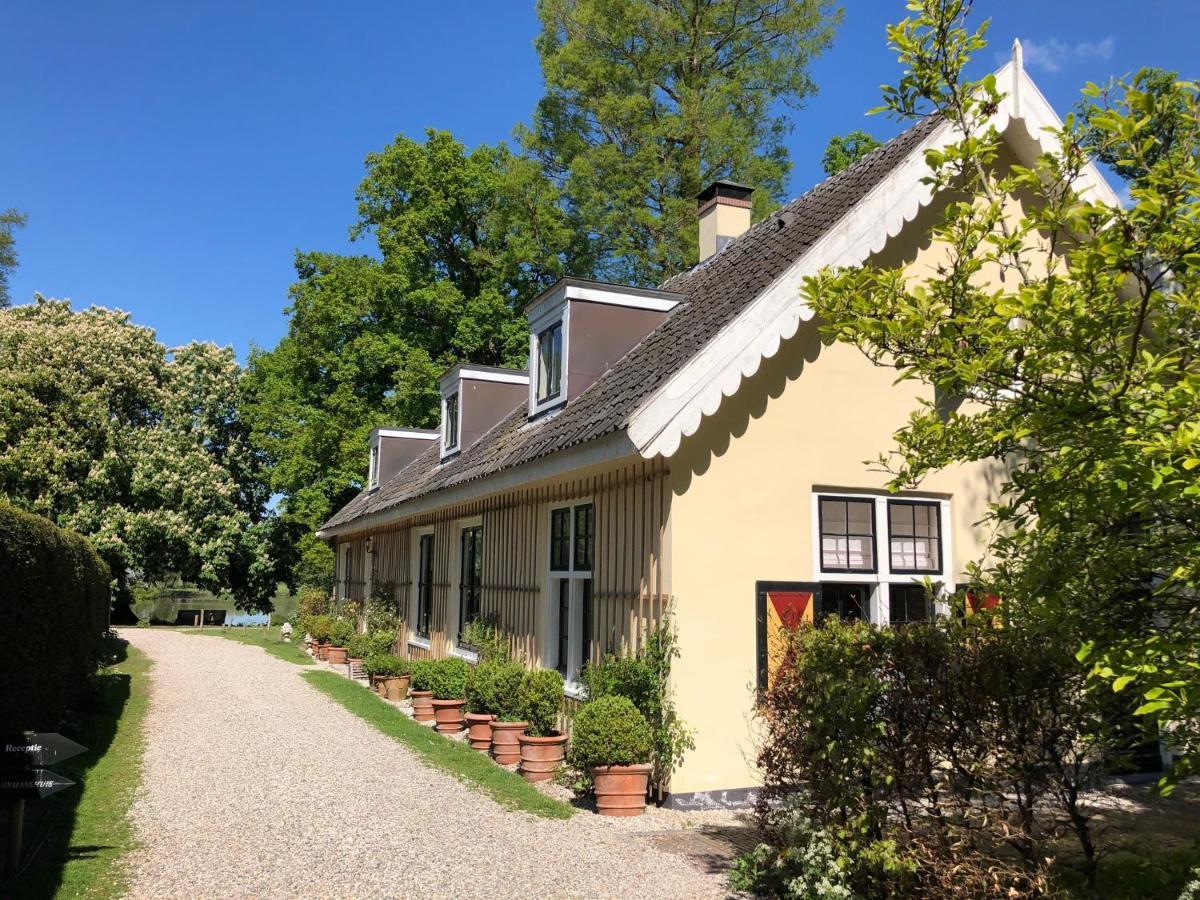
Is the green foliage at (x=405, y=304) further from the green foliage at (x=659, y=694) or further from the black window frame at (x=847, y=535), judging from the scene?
the green foliage at (x=659, y=694)

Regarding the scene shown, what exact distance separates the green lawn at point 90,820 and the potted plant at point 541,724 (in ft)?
12.1

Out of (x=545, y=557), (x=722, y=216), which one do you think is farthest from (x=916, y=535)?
(x=722, y=216)

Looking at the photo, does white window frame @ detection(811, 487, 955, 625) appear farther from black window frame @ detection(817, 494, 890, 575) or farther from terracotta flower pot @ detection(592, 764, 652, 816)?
terracotta flower pot @ detection(592, 764, 652, 816)

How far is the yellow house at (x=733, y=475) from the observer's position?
809 centimetres

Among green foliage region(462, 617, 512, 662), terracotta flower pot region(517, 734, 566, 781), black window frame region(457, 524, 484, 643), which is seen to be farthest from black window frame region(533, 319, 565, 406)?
terracotta flower pot region(517, 734, 566, 781)

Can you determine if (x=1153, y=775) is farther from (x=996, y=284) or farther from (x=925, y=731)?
(x=925, y=731)

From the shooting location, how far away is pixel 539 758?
30.4 feet

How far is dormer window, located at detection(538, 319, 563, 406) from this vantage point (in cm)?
1173

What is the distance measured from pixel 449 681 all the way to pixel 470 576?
248 centimetres

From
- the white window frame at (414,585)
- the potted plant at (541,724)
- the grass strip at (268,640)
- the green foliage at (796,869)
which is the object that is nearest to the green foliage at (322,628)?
the grass strip at (268,640)

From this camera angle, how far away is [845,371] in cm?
912

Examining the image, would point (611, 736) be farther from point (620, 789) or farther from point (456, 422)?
point (456, 422)

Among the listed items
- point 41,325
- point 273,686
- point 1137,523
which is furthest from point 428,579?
point 41,325

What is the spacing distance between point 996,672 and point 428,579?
44.7 ft
